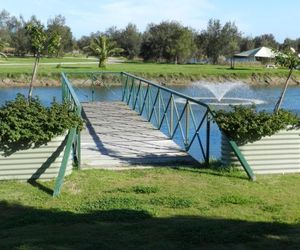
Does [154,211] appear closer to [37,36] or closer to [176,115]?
[176,115]

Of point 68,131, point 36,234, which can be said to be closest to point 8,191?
point 68,131

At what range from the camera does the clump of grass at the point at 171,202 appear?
7160 mm

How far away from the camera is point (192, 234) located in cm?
559

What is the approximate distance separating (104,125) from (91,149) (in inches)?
134

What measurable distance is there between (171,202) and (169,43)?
6504 centimetres

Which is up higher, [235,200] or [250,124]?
[250,124]

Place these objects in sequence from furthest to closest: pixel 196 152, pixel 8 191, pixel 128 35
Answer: pixel 128 35 < pixel 196 152 < pixel 8 191

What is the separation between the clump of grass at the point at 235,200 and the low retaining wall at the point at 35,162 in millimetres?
2642

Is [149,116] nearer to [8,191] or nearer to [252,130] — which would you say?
[252,130]

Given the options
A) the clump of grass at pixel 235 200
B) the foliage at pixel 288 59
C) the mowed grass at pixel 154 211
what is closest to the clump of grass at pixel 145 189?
the mowed grass at pixel 154 211

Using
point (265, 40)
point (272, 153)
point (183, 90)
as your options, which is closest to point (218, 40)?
point (265, 40)

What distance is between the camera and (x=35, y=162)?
340 inches

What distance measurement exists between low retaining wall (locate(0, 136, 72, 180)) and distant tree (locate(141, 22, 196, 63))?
6222 centimetres

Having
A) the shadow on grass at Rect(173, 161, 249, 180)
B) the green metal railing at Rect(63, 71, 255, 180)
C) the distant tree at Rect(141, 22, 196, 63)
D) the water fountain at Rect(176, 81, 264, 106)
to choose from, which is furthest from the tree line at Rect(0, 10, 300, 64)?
the shadow on grass at Rect(173, 161, 249, 180)
